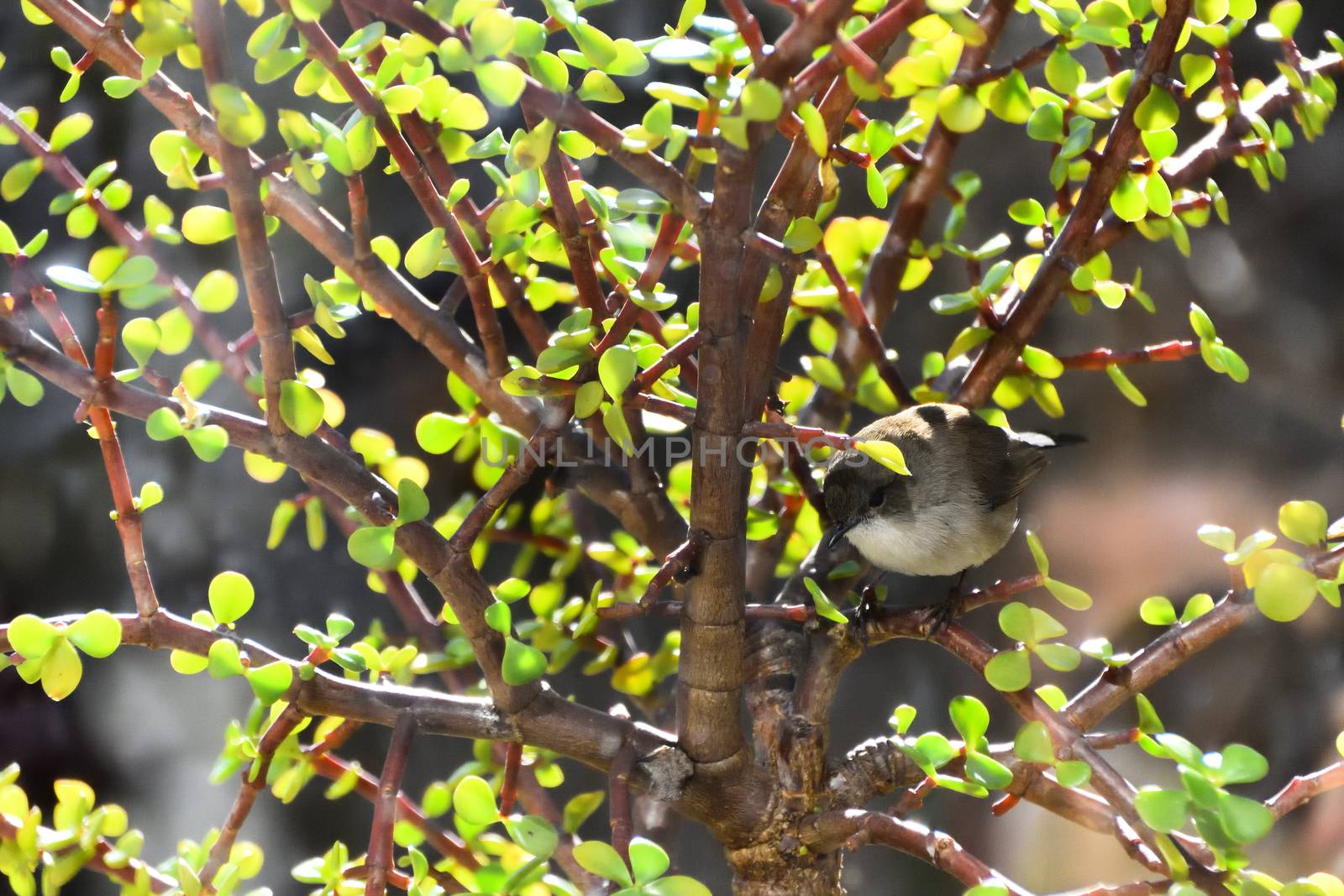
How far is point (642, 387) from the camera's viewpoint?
540 mm

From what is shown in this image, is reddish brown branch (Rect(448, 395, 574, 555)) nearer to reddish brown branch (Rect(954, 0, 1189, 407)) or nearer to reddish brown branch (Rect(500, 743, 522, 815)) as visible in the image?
reddish brown branch (Rect(500, 743, 522, 815))

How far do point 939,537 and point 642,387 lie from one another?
1.77 feet

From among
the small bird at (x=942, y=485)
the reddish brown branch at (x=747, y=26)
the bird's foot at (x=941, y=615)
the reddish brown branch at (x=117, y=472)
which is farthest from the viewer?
the small bird at (x=942, y=485)

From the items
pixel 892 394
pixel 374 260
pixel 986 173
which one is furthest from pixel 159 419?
pixel 986 173

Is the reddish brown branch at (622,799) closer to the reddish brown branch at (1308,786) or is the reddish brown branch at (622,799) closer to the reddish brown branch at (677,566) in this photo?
the reddish brown branch at (677,566)

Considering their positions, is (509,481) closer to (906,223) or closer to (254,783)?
(254,783)

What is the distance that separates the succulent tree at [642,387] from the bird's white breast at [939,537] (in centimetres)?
7

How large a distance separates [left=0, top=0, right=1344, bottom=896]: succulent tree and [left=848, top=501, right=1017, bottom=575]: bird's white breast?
7cm

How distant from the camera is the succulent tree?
0.47 metres

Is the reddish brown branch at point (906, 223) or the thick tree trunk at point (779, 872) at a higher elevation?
the reddish brown branch at point (906, 223)

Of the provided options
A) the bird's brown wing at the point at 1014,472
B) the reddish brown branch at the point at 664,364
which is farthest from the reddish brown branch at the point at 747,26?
the bird's brown wing at the point at 1014,472

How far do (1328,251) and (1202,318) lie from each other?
77 centimetres

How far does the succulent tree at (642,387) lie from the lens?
468 millimetres

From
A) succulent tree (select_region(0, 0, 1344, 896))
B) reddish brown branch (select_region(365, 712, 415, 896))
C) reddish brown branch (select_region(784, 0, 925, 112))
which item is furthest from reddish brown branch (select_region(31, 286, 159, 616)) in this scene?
reddish brown branch (select_region(784, 0, 925, 112))
